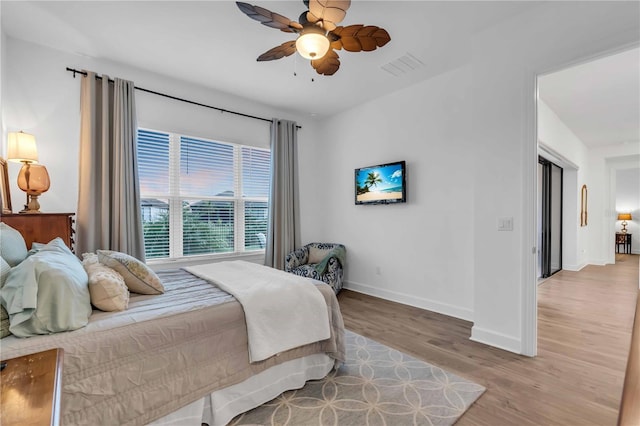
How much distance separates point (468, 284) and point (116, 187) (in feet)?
13.1

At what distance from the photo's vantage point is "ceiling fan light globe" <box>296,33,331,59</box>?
6.41ft

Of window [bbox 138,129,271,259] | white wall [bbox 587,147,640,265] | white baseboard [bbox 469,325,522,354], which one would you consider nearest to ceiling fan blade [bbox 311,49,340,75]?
window [bbox 138,129,271,259]

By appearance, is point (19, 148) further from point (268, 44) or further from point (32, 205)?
point (268, 44)

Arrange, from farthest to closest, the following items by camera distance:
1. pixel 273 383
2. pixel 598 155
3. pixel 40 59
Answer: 1. pixel 598 155
2. pixel 40 59
3. pixel 273 383

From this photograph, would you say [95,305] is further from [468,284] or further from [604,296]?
[604,296]

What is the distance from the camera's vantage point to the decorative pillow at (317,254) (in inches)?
179

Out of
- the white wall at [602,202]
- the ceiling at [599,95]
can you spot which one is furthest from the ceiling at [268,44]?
the white wall at [602,202]

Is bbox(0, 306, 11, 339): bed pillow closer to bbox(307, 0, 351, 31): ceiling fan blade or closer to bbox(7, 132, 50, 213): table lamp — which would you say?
bbox(7, 132, 50, 213): table lamp

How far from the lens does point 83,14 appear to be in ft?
8.08

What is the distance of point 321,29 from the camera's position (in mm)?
2002

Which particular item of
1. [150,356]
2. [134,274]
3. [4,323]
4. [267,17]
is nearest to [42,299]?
[4,323]

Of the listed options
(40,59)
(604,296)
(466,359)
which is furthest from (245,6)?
(604,296)

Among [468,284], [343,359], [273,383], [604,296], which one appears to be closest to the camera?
[273,383]

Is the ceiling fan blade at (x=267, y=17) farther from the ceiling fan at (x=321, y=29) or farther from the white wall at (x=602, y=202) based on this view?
the white wall at (x=602, y=202)
